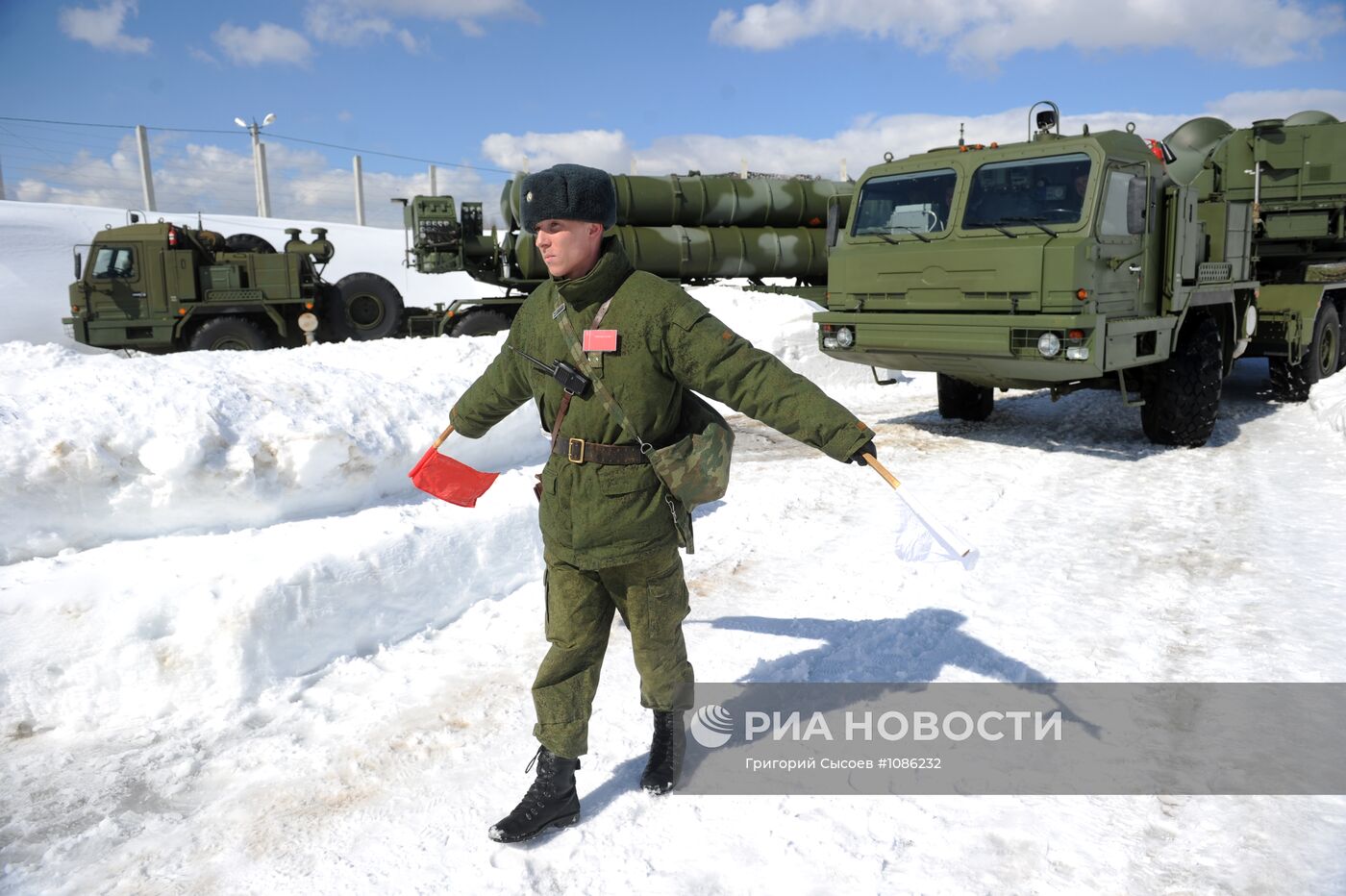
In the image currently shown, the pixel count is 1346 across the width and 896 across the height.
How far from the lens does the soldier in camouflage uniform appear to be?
233 cm

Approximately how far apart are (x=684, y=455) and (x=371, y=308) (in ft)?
40.7

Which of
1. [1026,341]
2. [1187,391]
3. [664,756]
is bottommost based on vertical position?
[664,756]

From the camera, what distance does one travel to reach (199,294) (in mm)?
12328

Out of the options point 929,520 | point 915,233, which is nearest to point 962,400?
point 915,233

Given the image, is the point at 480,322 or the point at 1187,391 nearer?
the point at 1187,391

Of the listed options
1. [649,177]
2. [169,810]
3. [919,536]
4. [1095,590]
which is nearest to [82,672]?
[169,810]

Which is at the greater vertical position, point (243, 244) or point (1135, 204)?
point (243, 244)

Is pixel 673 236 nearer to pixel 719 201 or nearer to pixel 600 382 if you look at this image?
pixel 719 201

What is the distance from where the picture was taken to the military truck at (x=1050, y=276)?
6379 millimetres

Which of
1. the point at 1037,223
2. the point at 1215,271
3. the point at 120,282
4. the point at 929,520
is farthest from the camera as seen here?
the point at 120,282

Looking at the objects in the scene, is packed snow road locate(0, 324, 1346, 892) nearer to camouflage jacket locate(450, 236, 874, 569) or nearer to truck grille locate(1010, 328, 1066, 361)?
camouflage jacket locate(450, 236, 874, 569)

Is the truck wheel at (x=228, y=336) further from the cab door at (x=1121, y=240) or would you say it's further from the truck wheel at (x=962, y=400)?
the cab door at (x=1121, y=240)

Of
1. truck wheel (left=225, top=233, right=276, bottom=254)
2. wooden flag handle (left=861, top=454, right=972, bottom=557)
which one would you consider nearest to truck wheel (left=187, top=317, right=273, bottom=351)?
truck wheel (left=225, top=233, right=276, bottom=254)

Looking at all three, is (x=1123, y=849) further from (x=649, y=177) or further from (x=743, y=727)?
(x=649, y=177)
